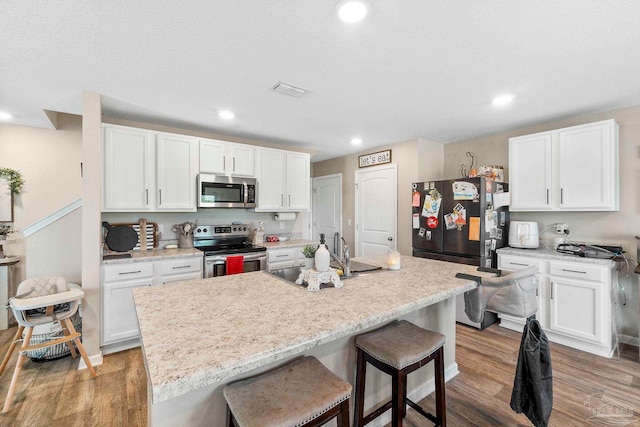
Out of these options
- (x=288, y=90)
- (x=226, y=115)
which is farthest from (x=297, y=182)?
(x=288, y=90)

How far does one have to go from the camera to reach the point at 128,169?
9.88ft

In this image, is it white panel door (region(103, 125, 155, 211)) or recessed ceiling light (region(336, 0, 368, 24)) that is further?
white panel door (region(103, 125, 155, 211))

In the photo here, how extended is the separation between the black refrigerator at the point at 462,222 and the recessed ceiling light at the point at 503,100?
32.1 inches

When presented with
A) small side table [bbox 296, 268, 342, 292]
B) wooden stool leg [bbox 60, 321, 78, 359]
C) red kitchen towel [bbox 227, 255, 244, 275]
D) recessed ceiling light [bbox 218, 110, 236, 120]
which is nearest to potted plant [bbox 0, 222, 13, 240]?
wooden stool leg [bbox 60, 321, 78, 359]

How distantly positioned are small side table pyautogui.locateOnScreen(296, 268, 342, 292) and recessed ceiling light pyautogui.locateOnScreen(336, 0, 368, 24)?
1410 millimetres

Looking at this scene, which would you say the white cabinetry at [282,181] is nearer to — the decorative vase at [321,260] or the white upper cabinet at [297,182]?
the white upper cabinet at [297,182]

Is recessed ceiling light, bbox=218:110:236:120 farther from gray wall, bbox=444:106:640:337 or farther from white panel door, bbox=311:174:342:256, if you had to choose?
gray wall, bbox=444:106:640:337

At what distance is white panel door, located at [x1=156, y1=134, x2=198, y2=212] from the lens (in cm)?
321

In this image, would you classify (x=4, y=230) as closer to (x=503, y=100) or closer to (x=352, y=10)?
(x=352, y=10)

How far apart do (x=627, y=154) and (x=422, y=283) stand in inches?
114

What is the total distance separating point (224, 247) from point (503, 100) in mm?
3430

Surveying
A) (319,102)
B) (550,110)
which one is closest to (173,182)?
(319,102)

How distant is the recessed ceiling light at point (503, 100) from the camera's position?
260 cm

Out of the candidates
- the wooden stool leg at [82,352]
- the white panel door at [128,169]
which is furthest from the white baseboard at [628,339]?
the white panel door at [128,169]
